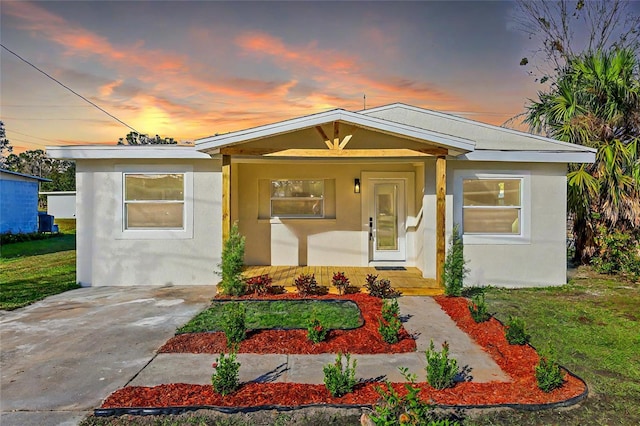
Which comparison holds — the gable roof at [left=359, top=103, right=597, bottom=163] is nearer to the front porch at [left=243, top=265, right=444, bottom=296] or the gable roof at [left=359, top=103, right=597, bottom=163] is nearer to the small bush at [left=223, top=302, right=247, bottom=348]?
the front porch at [left=243, top=265, right=444, bottom=296]

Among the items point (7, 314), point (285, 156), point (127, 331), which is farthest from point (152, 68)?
point (127, 331)

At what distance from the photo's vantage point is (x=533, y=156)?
8273mm

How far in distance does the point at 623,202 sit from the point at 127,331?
36.1 feet

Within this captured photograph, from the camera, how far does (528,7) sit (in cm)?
1570

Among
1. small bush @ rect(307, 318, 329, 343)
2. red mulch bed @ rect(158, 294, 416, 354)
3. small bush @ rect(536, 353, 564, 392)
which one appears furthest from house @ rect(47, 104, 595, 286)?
small bush @ rect(536, 353, 564, 392)

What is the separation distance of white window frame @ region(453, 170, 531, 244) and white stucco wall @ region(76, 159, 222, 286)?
5187mm

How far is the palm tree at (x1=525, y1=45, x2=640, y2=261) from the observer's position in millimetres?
9453

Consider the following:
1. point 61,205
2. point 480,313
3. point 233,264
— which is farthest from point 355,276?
point 61,205

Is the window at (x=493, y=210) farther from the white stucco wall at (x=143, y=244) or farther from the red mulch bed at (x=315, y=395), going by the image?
the white stucco wall at (x=143, y=244)

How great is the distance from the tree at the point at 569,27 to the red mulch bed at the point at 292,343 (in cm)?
1451

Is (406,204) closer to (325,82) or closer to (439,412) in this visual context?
(325,82)

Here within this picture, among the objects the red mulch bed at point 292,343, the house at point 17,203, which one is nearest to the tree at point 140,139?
the house at point 17,203

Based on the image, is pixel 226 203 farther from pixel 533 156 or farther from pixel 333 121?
pixel 533 156

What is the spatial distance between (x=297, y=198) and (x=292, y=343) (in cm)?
587
